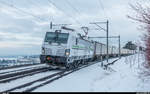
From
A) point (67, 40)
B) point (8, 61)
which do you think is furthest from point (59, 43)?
point (8, 61)

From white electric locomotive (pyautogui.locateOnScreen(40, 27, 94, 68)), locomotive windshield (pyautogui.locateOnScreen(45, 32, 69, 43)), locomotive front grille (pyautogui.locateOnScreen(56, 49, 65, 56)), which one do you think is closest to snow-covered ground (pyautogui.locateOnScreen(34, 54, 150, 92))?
white electric locomotive (pyautogui.locateOnScreen(40, 27, 94, 68))

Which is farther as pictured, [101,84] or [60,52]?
[60,52]

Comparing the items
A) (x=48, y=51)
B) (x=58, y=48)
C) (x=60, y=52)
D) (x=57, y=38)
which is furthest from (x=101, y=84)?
(x=57, y=38)

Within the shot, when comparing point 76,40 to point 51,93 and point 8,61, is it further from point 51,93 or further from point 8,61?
point 51,93

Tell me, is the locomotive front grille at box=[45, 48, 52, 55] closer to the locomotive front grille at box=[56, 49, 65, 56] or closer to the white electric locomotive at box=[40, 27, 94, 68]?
the white electric locomotive at box=[40, 27, 94, 68]

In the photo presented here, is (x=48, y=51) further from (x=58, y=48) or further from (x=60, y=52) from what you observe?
(x=60, y=52)

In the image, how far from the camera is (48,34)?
54.9 feet

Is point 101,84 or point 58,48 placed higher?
point 58,48

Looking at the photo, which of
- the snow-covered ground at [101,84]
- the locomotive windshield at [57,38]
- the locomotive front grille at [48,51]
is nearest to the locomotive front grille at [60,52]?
the locomotive front grille at [48,51]

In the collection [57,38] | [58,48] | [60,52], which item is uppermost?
[57,38]

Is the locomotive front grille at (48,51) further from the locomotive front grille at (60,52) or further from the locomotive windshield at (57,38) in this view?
the locomotive windshield at (57,38)

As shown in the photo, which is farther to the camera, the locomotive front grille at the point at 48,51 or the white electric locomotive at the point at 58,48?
the locomotive front grille at the point at 48,51

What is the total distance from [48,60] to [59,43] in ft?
5.70

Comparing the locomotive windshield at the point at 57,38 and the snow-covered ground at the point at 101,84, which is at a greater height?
the locomotive windshield at the point at 57,38
